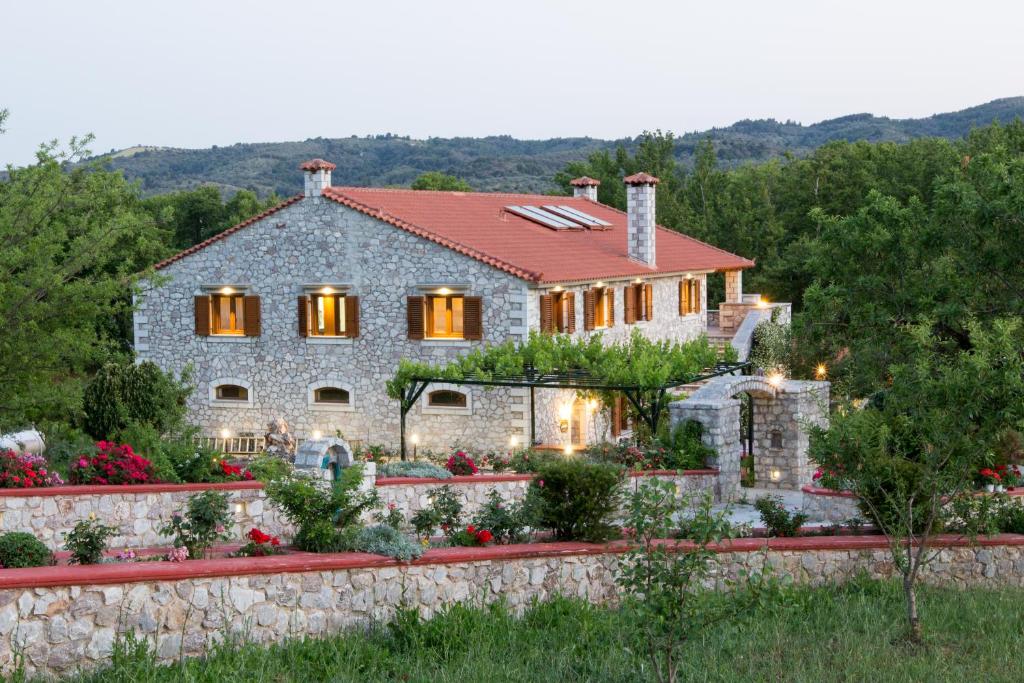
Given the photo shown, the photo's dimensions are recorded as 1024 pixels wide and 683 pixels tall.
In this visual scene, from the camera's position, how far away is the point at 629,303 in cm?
3244

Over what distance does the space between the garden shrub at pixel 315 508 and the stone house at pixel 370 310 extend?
14.1m

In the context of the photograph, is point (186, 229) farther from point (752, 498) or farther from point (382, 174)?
point (382, 174)

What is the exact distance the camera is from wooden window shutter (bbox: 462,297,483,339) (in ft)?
91.7

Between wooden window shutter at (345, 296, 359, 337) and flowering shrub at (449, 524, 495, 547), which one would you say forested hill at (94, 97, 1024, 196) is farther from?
flowering shrub at (449, 524, 495, 547)

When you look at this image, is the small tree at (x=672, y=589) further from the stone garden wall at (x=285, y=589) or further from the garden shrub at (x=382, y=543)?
the garden shrub at (x=382, y=543)

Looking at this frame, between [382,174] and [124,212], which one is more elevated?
[382,174]

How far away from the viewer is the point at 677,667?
1023 centimetres

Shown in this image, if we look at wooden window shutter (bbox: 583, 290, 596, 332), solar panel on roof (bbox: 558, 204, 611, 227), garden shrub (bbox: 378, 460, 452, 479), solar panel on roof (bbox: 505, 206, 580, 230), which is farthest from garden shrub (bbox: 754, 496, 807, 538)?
solar panel on roof (bbox: 558, 204, 611, 227)

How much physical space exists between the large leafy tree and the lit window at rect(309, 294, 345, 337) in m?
10.7

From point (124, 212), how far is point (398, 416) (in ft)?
36.7

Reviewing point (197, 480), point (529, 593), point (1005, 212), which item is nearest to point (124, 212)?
point (197, 480)

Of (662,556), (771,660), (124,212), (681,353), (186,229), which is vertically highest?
(186,229)

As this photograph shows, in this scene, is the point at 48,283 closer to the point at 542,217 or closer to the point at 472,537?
the point at 472,537

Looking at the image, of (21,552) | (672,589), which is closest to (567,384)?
(21,552)
